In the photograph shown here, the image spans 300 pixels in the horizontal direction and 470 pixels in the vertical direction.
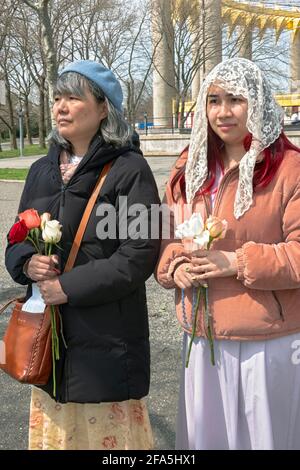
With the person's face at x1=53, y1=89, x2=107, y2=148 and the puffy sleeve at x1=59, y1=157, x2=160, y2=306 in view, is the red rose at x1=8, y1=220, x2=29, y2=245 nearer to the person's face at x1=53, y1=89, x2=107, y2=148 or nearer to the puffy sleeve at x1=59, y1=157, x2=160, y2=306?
the puffy sleeve at x1=59, y1=157, x2=160, y2=306

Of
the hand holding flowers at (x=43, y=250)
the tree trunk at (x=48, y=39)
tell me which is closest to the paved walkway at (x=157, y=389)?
the hand holding flowers at (x=43, y=250)

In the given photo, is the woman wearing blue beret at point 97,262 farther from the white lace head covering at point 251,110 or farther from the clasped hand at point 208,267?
the white lace head covering at point 251,110

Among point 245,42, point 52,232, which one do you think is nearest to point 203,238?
point 52,232

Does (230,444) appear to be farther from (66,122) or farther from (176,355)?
(176,355)

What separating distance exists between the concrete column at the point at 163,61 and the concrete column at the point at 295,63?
11.6m

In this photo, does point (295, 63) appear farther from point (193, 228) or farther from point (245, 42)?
point (193, 228)

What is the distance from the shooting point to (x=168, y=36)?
84.0ft

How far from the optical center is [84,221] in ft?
6.81

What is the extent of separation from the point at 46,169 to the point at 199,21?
2524 cm

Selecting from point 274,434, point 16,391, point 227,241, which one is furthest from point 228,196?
point 16,391

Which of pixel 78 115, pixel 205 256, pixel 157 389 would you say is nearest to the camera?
pixel 205 256

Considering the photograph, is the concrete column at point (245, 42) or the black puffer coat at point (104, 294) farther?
the concrete column at point (245, 42)

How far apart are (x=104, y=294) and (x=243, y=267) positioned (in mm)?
539

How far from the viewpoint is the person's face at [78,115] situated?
2.09 m
